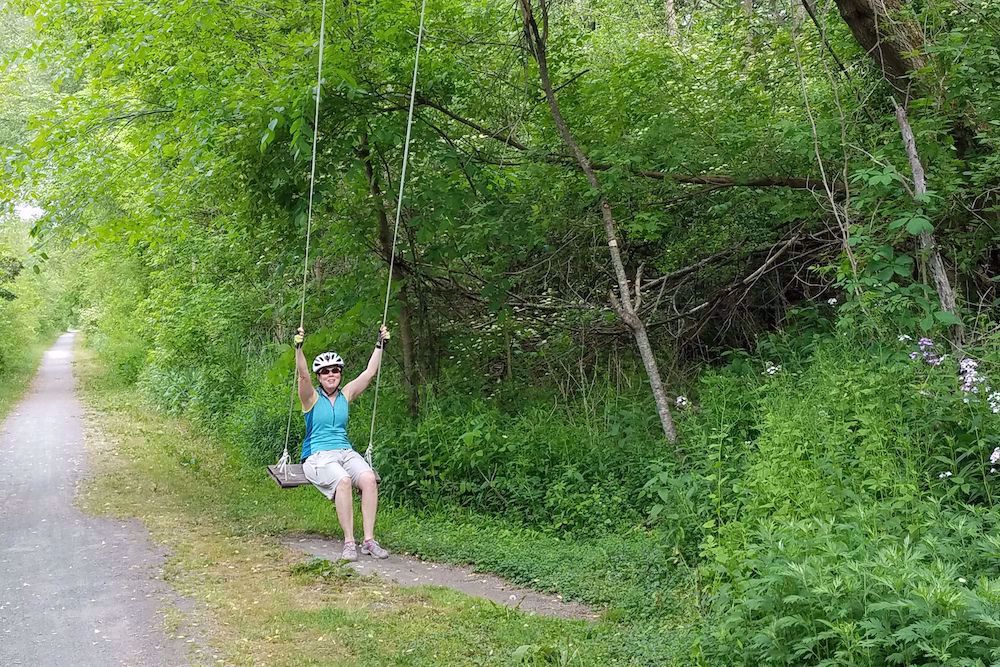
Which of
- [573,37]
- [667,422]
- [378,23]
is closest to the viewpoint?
[667,422]

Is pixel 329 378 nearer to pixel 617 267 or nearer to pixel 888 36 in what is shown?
pixel 617 267

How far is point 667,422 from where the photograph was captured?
7996 millimetres

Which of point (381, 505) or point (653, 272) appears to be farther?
point (653, 272)

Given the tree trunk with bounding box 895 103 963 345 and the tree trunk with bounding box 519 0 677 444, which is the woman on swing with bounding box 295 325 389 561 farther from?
the tree trunk with bounding box 895 103 963 345

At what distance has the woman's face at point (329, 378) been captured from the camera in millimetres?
7634

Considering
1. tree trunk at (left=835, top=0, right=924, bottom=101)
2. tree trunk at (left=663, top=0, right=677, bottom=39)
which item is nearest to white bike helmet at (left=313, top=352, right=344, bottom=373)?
tree trunk at (left=835, top=0, right=924, bottom=101)

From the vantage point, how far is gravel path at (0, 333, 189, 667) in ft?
17.8

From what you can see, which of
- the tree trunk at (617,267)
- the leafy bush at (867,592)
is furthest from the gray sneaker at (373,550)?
the leafy bush at (867,592)

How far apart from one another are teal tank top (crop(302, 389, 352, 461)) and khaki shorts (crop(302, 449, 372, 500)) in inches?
2.3

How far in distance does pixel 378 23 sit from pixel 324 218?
2356mm

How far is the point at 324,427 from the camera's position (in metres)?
7.59

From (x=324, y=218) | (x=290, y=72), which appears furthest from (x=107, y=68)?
(x=324, y=218)

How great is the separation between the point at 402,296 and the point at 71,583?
4.70 meters

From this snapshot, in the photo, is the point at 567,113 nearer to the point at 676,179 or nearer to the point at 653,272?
the point at 676,179
